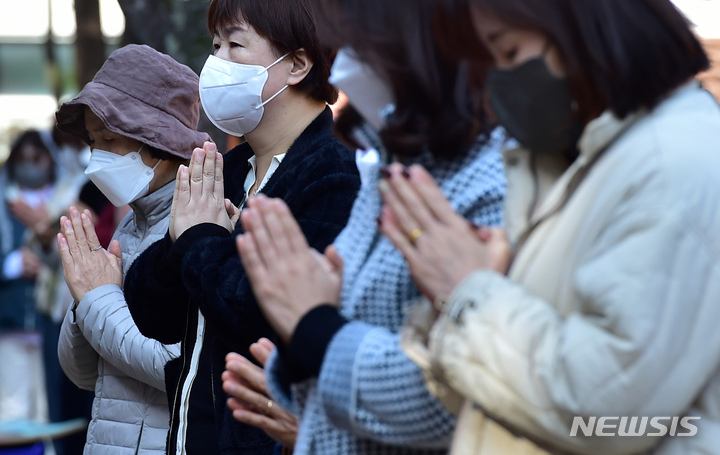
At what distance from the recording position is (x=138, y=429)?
3.28 meters

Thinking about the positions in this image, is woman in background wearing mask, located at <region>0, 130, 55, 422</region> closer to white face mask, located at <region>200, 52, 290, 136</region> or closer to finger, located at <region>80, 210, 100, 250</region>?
finger, located at <region>80, 210, 100, 250</region>

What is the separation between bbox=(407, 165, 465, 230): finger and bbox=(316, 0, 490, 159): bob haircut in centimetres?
20

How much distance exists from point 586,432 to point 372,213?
0.67 m

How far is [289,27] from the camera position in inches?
120

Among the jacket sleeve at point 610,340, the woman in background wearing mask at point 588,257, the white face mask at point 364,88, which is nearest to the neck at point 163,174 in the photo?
the white face mask at point 364,88

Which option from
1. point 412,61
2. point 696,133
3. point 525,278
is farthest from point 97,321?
point 696,133

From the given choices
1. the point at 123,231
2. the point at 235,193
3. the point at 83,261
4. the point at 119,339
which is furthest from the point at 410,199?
the point at 123,231

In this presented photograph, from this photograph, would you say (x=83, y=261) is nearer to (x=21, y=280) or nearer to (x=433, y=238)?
(x=433, y=238)

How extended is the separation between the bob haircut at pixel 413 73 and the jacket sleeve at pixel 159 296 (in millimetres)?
1232

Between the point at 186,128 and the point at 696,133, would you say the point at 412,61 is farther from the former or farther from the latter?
the point at 186,128

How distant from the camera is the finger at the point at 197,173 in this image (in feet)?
9.54

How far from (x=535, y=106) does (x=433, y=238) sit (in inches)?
11.4

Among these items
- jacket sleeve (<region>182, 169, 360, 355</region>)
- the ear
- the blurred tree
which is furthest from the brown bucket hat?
the blurred tree

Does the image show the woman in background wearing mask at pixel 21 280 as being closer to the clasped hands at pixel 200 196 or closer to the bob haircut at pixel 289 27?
the clasped hands at pixel 200 196
